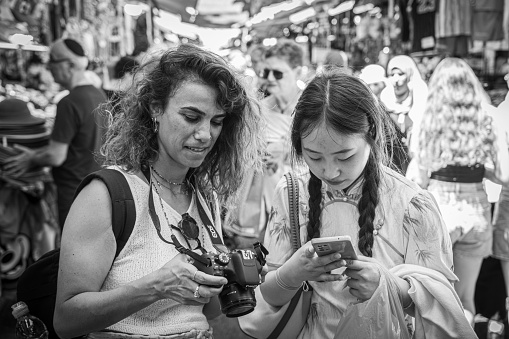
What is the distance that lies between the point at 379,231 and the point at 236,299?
47 cm

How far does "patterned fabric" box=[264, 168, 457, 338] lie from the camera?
179cm

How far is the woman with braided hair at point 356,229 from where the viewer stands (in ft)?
5.66

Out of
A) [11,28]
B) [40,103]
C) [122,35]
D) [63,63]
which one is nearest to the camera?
[63,63]

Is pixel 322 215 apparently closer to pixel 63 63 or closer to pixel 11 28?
pixel 63 63

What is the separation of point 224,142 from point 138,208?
47 cm

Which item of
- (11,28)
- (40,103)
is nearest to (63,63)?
(11,28)

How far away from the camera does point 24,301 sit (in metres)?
1.98

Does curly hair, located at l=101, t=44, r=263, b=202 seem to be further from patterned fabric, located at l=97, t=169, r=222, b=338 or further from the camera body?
the camera body

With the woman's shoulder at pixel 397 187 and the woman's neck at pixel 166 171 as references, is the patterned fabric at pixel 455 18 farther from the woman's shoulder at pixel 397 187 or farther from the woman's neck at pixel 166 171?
the woman's neck at pixel 166 171

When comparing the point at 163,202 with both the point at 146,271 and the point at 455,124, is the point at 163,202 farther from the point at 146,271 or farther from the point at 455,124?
the point at 455,124

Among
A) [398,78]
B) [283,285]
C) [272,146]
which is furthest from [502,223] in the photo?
[283,285]

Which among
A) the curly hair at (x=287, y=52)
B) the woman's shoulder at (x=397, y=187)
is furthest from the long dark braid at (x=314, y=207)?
the curly hair at (x=287, y=52)

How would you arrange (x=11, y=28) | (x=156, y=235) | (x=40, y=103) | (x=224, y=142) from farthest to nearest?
(x=40, y=103)
(x=11, y=28)
(x=224, y=142)
(x=156, y=235)

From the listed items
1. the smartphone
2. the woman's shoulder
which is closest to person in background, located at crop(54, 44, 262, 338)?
the smartphone
